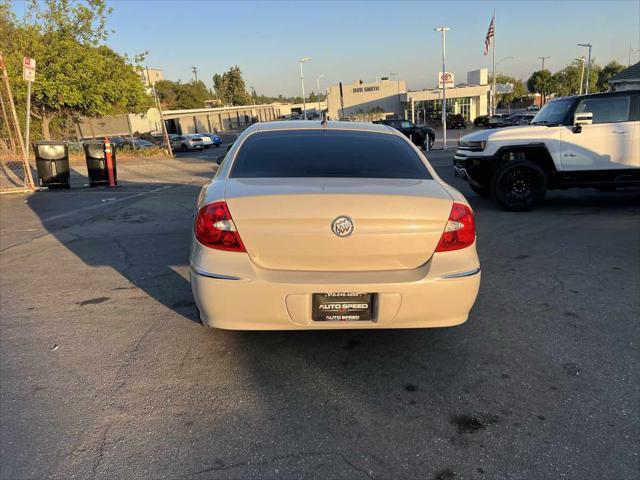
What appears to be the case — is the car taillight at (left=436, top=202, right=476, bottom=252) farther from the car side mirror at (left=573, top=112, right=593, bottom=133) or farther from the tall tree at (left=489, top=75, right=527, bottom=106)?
the tall tree at (left=489, top=75, right=527, bottom=106)

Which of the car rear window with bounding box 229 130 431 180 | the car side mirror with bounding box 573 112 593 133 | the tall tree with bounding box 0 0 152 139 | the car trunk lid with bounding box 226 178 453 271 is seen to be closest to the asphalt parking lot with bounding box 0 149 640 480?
the car trunk lid with bounding box 226 178 453 271

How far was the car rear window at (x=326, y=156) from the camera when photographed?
3.42 metres

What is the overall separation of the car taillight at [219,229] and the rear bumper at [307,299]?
0.61 ft

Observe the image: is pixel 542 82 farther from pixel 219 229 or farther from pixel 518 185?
pixel 219 229

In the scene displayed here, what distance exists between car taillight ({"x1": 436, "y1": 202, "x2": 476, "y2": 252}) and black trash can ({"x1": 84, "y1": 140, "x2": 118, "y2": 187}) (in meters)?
Answer: 13.2

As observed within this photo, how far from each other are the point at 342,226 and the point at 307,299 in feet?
1.62

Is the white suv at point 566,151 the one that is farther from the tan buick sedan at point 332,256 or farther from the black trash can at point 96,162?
the black trash can at point 96,162

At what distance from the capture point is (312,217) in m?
2.86

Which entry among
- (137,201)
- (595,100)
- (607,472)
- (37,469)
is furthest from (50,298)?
(595,100)

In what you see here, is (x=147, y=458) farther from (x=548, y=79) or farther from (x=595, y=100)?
(x=548, y=79)

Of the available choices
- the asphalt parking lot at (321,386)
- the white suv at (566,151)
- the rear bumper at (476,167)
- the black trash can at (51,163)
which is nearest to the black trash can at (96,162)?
the black trash can at (51,163)

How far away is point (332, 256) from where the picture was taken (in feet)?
9.62

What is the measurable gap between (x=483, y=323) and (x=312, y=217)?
1.97 m

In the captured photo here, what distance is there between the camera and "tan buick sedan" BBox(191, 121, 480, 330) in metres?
2.88
